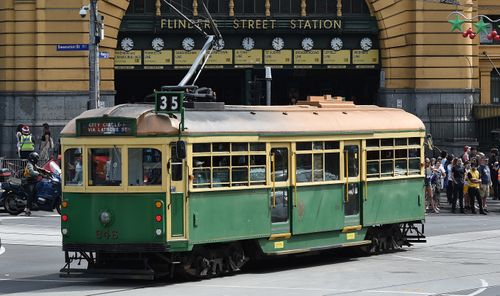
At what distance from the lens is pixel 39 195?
33875 mm

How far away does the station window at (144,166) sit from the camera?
2003 cm

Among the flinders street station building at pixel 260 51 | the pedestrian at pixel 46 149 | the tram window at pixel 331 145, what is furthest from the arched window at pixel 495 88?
the tram window at pixel 331 145

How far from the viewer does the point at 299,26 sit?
158ft

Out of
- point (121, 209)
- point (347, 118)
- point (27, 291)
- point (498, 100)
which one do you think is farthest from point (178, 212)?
point (498, 100)

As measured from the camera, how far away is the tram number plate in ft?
65.6

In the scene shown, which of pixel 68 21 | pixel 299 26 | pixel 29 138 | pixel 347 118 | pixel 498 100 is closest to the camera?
pixel 347 118

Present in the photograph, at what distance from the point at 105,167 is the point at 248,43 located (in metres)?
28.2

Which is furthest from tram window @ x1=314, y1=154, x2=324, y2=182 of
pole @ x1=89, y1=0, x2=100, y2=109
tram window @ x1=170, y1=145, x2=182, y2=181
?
pole @ x1=89, y1=0, x2=100, y2=109

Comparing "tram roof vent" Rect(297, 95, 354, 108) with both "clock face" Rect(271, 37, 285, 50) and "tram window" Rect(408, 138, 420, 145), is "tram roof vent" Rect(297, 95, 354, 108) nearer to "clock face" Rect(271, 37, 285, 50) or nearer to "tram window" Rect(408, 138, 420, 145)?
"tram window" Rect(408, 138, 420, 145)

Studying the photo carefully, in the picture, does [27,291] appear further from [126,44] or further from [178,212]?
[126,44]

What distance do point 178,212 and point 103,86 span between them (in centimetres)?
2629

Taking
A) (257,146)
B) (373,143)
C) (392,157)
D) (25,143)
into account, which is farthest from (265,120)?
(25,143)

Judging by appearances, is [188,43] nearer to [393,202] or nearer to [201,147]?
[393,202]

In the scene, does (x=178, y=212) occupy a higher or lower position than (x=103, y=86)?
lower
